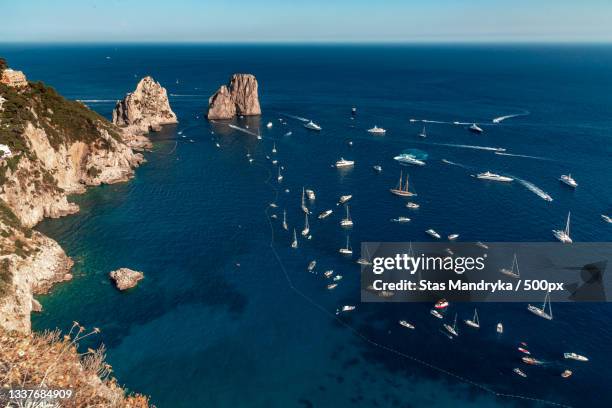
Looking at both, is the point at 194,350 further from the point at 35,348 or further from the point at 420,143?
the point at 420,143

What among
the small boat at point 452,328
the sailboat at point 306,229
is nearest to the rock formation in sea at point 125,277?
the sailboat at point 306,229

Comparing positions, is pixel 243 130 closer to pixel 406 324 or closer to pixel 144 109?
pixel 144 109

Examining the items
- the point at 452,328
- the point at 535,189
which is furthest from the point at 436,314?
the point at 535,189

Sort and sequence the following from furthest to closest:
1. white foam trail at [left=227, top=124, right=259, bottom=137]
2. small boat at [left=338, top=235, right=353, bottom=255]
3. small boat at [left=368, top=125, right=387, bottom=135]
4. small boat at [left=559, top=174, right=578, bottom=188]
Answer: small boat at [left=368, top=125, right=387, bottom=135] < white foam trail at [left=227, top=124, right=259, bottom=137] < small boat at [left=559, top=174, right=578, bottom=188] < small boat at [left=338, top=235, right=353, bottom=255]

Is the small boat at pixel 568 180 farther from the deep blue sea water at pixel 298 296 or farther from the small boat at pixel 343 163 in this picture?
the small boat at pixel 343 163

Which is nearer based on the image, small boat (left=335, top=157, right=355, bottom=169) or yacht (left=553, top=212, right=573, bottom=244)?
yacht (left=553, top=212, right=573, bottom=244)

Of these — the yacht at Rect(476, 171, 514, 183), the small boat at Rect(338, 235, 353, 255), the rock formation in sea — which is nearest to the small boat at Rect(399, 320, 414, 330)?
the small boat at Rect(338, 235, 353, 255)

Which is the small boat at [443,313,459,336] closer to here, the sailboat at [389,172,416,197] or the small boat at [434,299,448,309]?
the small boat at [434,299,448,309]
